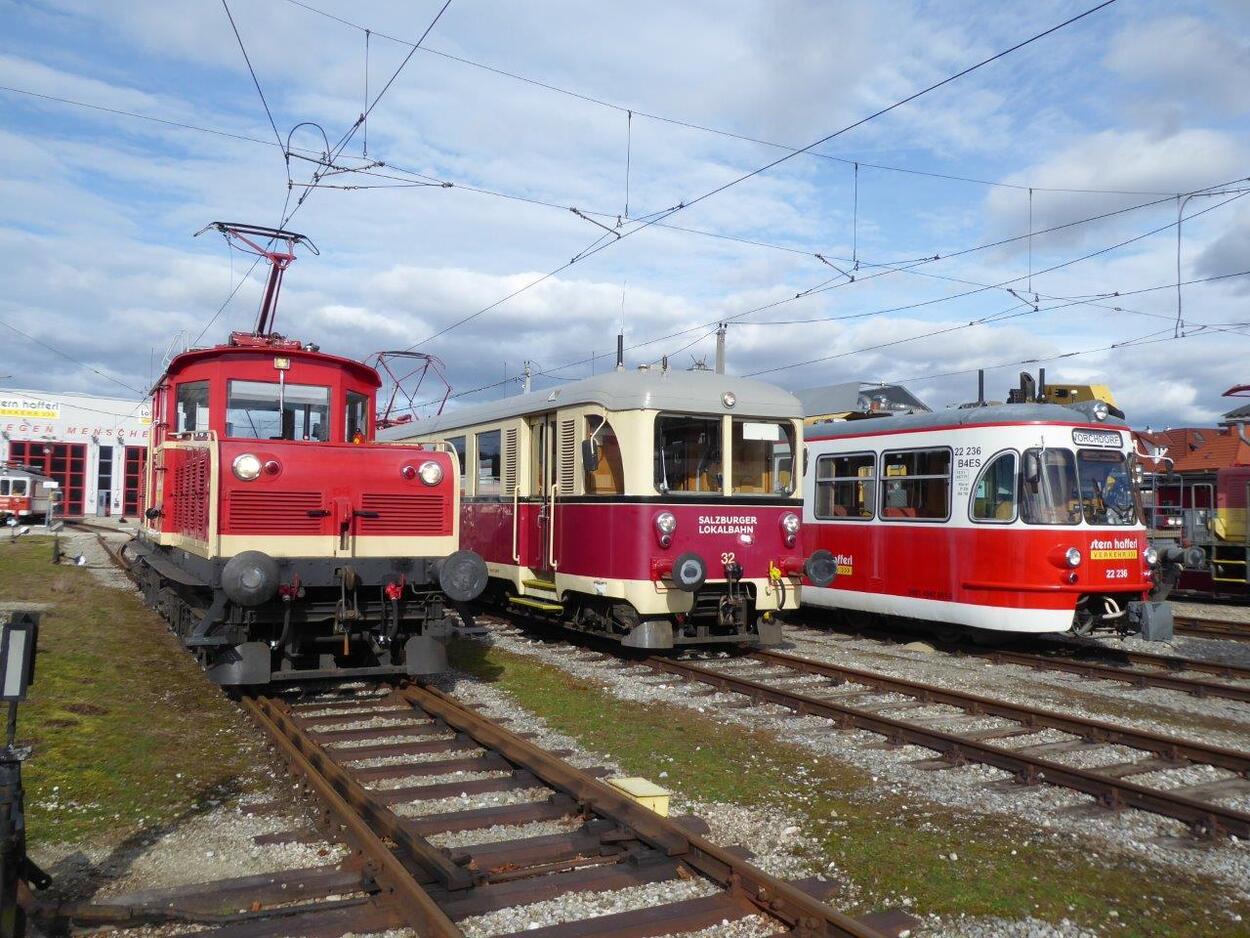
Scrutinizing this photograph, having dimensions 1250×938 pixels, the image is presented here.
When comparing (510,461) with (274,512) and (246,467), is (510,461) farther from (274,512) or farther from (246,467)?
(246,467)

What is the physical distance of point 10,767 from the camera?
3.87 meters

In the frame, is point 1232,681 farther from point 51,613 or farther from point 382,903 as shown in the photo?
point 51,613

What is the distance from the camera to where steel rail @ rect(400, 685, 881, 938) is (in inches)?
161

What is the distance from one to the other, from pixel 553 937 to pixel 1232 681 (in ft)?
31.1

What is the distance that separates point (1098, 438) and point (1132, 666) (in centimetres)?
270

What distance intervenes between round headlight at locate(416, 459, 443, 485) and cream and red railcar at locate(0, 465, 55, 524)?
127 ft

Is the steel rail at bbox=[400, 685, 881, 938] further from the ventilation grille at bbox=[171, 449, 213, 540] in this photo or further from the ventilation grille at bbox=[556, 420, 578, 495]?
the ventilation grille at bbox=[556, 420, 578, 495]

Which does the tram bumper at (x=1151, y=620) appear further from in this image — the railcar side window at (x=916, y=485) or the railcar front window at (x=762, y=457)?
the railcar front window at (x=762, y=457)

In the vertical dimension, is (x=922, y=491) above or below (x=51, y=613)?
above

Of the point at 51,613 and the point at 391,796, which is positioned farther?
the point at 51,613

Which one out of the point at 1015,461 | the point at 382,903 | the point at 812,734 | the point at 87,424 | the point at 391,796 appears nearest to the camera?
the point at 382,903

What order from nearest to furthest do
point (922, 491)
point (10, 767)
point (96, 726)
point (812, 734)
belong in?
point (10, 767), point (96, 726), point (812, 734), point (922, 491)

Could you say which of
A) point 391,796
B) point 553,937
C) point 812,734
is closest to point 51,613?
point 391,796

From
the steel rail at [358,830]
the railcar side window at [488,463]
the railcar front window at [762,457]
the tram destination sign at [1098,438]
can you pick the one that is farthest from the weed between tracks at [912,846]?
the tram destination sign at [1098,438]
